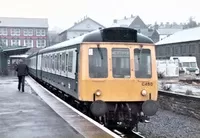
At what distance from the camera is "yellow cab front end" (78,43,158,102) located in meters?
11.5

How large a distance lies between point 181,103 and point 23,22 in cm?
10082

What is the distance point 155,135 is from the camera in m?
13.1

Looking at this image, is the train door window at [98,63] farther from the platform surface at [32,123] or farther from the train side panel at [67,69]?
the platform surface at [32,123]

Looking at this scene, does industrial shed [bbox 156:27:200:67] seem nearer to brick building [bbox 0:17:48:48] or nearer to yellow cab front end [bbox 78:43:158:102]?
brick building [bbox 0:17:48:48]

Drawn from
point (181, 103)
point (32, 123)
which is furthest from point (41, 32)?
point (32, 123)

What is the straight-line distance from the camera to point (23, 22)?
115000 millimetres

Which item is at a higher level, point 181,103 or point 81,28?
point 81,28

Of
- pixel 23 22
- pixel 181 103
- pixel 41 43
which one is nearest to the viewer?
pixel 181 103

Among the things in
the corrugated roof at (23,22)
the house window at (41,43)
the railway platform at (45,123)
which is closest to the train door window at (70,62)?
the railway platform at (45,123)

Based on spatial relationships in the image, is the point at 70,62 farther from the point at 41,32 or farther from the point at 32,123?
the point at 41,32

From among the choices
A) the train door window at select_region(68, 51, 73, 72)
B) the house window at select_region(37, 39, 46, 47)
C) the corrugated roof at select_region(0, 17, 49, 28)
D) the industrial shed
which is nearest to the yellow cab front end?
the train door window at select_region(68, 51, 73, 72)

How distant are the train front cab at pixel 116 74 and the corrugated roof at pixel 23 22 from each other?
10279 cm

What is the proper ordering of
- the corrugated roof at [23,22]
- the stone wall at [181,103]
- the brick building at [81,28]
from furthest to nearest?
the corrugated roof at [23,22] < the brick building at [81,28] < the stone wall at [181,103]

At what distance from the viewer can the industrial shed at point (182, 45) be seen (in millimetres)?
67625
